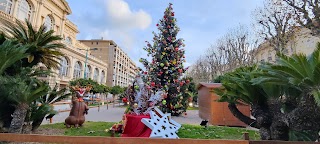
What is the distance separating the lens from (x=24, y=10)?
28719 mm

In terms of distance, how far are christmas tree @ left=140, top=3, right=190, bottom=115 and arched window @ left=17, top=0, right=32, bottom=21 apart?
24827 millimetres

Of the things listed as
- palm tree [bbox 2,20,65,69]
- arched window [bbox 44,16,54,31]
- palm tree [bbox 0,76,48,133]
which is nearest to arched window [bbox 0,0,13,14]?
arched window [bbox 44,16,54,31]

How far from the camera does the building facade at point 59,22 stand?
26125 millimetres

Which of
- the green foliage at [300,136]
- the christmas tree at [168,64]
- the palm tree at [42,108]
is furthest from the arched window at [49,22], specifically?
the green foliage at [300,136]

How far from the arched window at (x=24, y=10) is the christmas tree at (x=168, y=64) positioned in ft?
81.5

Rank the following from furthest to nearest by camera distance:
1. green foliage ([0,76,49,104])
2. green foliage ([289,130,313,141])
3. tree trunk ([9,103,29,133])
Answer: tree trunk ([9,103,29,133]) < green foliage ([0,76,49,104]) < green foliage ([289,130,313,141])

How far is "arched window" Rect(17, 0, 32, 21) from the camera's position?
90.3 ft

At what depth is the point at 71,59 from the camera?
38031 millimetres

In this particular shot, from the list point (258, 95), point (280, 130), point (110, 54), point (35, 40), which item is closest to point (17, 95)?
point (35, 40)

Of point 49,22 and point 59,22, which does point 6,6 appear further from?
point 59,22

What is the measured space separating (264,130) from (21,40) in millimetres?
7353

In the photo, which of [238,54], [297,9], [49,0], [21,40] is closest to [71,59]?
[49,0]

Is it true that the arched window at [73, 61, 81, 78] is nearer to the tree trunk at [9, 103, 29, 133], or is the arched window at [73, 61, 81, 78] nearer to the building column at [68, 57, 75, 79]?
the building column at [68, 57, 75, 79]

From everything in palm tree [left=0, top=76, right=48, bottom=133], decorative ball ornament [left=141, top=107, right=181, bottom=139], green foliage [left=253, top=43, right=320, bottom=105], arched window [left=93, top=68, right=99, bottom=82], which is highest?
arched window [left=93, top=68, right=99, bottom=82]
